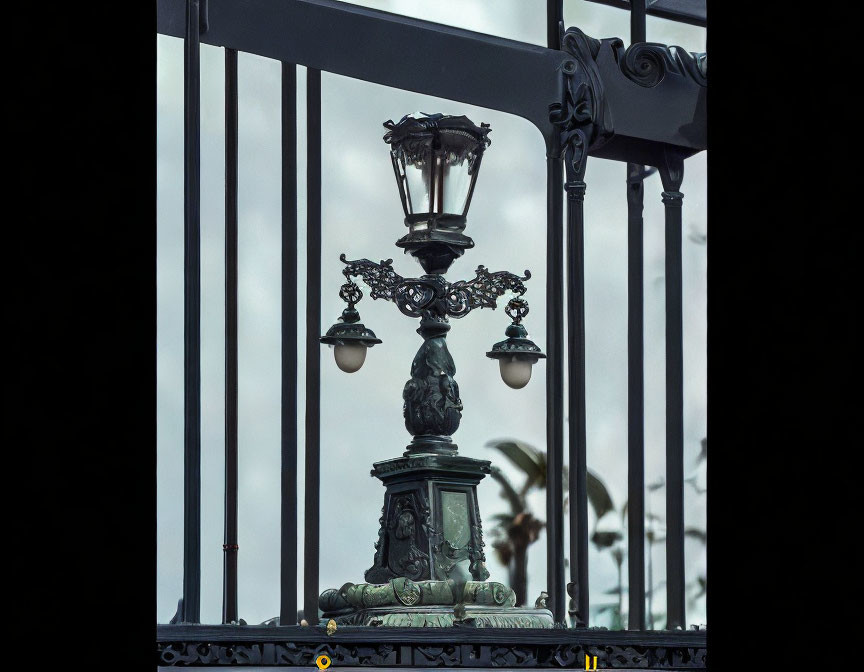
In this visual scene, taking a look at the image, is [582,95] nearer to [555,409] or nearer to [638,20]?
[638,20]

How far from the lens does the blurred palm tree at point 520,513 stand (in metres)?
8.41

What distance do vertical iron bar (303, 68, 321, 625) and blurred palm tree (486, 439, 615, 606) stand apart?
1587 millimetres

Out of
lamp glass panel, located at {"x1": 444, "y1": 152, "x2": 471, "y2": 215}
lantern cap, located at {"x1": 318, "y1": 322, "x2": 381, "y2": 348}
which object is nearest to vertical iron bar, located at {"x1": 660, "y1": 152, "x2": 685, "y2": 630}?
lamp glass panel, located at {"x1": 444, "y1": 152, "x2": 471, "y2": 215}

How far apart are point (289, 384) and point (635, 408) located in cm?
132

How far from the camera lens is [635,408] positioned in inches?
238

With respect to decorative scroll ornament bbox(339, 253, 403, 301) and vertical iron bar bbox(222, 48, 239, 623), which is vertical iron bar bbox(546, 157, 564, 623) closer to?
decorative scroll ornament bbox(339, 253, 403, 301)

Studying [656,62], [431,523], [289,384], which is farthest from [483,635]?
[656,62]

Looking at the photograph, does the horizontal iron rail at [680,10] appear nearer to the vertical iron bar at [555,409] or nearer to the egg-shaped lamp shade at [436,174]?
the vertical iron bar at [555,409]

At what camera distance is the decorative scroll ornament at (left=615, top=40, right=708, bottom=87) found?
244 inches
